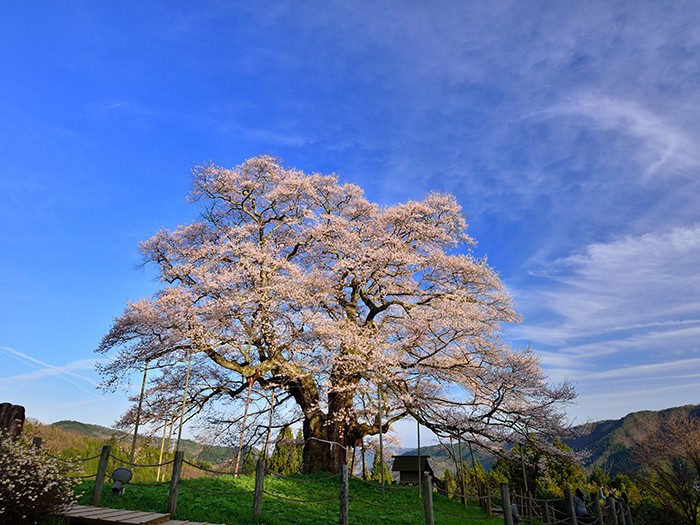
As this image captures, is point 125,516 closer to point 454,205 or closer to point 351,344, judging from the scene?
point 351,344

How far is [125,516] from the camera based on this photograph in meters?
8.27

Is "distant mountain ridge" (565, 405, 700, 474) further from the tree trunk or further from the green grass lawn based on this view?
the green grass lawn

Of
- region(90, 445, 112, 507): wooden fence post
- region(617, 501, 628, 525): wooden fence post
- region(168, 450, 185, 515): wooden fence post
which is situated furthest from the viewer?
region(617, 501, 628, 525): wooden fence post

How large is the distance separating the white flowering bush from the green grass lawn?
2718 mm

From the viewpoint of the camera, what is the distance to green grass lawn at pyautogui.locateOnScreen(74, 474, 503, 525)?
1095 cm

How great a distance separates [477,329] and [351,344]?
216 inches

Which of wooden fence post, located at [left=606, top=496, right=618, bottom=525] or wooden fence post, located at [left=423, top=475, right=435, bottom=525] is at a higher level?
wooden fence post, located at [left=423, top=475, right=435, bottom=525]

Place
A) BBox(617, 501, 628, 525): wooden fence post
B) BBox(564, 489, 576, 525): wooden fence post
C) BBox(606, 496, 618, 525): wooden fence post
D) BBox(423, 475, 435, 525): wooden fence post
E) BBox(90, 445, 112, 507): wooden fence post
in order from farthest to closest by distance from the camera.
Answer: BBox(617, 501, 628, 525): wooden fence post < BBox(606, 496, 618, 525): wooden fence post < BBox(564, 489, 576, 525): wooden fence post < BBox(423, 475, 435, 525): wooden fence post < BBox(90, 445, 112, 507): wooden fence post

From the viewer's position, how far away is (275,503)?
13219 mm

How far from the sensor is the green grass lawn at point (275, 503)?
1095 cm

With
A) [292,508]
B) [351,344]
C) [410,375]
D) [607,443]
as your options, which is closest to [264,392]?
[351,344]

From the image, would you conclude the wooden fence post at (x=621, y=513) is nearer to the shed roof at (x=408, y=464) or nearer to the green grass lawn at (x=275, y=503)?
the green grass lawn at (x=275, y=503)

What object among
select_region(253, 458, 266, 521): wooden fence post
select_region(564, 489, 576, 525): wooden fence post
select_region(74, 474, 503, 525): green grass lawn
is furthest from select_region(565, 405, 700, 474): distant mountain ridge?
select_region(253, 458, 266, 521): wooden fence post

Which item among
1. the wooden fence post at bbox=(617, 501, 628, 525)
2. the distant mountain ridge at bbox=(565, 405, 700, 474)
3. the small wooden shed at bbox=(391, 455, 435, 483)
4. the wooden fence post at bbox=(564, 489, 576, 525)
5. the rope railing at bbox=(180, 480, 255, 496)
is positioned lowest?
the wooden fence post at bbox=(617, 501, 628, 525)
